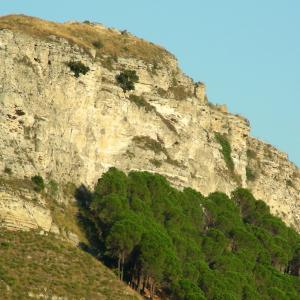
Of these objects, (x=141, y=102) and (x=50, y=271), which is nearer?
(x=50, y=271)

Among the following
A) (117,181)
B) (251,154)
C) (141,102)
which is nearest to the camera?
(117,181)

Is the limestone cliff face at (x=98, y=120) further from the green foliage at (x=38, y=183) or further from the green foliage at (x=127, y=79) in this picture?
the green foliage at (x=127, y=79)

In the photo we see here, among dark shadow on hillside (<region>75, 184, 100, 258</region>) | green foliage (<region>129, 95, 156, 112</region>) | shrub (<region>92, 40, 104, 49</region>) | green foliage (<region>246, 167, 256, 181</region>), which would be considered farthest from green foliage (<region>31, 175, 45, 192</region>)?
green foliage (<region>246, 167, 256, 181</region>)

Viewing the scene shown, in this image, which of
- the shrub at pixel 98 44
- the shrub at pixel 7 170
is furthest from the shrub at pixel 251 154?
the shrub at pixel 7 170

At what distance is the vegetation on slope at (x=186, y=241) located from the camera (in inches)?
3620

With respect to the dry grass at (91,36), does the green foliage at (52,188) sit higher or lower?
lower

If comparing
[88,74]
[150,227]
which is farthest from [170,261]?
[88,74]

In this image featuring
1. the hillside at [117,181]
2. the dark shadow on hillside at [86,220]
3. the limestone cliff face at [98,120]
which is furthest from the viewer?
the limestone cliff face at [98,120]

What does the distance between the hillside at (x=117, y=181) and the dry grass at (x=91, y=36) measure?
0.18 metres

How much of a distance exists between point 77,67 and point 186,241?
15208mm

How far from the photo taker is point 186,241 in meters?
99.4

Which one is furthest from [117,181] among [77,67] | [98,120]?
[77,67]

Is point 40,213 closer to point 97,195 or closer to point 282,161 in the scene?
point 97,195

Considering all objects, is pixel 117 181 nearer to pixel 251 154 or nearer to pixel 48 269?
pixel 48 269
